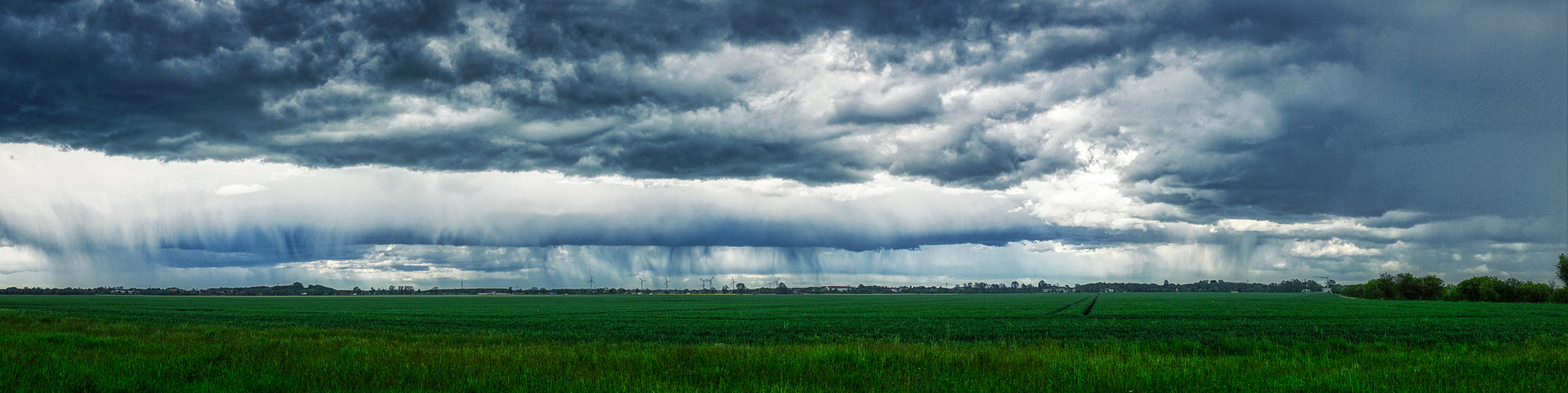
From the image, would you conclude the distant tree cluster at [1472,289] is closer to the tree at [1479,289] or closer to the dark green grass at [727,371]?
the tree at [1479,289]

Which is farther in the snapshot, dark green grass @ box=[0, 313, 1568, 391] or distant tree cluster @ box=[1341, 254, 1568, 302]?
distant tree cluster @ box=[1341, 254, 1568, 302]

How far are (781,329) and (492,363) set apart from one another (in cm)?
2716

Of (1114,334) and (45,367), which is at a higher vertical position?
(45,367)

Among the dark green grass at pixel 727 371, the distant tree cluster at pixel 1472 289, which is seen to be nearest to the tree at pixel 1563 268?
the distant tree cluster at pixel 1472 289

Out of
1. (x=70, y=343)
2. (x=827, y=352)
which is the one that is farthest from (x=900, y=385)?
(x=70, y=343)

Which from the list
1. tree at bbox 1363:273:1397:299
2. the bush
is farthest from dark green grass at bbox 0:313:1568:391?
tree at bbox 1363:273:1397:299

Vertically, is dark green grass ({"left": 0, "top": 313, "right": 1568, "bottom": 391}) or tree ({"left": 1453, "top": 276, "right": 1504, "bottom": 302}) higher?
dark green grass ({"left": 0, "top": 313, "right": 1568, "bottom": 391})

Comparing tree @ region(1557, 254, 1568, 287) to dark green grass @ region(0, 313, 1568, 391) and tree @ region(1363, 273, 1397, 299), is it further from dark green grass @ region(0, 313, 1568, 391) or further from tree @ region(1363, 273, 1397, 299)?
dark green grass @ region(0, 313, 1568, 391)

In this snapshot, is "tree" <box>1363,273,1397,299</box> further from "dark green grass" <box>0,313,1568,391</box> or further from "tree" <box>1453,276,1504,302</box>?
"dark green grass" <box>0,313,1568,391</box>

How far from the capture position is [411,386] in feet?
40.8

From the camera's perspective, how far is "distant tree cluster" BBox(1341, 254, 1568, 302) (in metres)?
120

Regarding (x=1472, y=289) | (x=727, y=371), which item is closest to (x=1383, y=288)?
(x=1472, y=289)

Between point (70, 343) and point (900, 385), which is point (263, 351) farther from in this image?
point (900, 385)

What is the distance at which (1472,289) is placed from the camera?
13012cm
